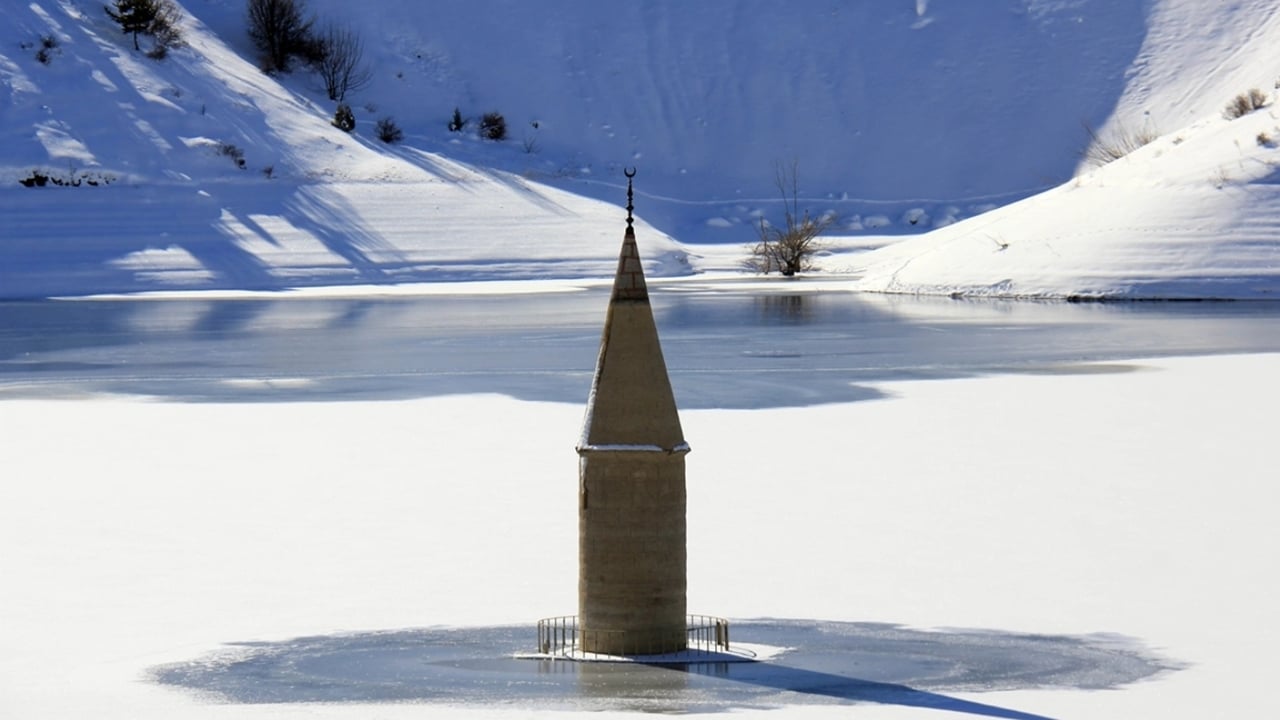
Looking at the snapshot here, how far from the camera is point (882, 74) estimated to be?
208 ft

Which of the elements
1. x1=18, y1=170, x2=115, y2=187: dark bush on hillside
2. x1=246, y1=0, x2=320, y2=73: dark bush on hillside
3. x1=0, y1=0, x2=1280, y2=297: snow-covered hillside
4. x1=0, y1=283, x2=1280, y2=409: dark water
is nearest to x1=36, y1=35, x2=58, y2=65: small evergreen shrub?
x1=0, y1=0, x2=1280, y2=297: snow-covered hillside

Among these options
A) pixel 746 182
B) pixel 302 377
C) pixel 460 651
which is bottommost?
pixel 460 651

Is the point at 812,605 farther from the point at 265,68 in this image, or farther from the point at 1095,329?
the point at 265,68

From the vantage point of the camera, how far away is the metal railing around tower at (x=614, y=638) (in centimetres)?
1058

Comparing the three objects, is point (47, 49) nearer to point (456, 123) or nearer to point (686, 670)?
point (456, 123)

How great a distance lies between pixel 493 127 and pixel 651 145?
5.06m

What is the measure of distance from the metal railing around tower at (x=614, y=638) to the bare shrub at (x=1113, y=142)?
153 feet

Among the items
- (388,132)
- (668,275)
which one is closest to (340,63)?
(388,132)

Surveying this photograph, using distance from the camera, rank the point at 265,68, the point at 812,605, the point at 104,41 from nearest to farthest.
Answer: the point at 812,605
the point at 104,41
the point at 265,68

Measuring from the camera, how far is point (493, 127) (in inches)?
2301

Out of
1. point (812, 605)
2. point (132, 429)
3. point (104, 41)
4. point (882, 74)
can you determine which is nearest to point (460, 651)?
point (812, 605)

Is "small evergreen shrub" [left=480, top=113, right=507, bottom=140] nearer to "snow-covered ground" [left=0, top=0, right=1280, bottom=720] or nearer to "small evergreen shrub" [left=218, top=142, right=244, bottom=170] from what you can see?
"snow-covered ground" [left=0, top=0, right=1280, bottom=720]

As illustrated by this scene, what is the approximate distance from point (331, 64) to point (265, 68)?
5.63 ft

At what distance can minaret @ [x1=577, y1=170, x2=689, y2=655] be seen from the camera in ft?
34.4
